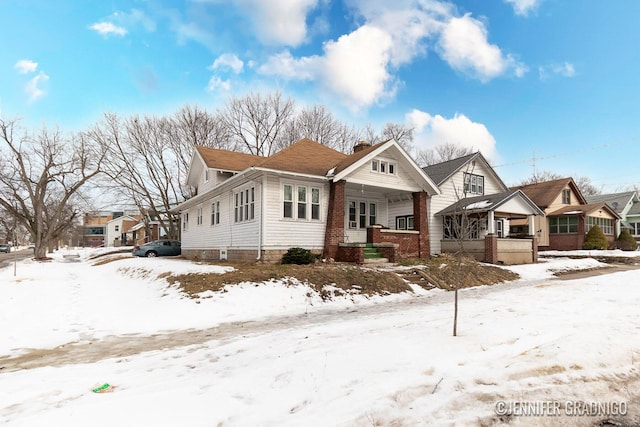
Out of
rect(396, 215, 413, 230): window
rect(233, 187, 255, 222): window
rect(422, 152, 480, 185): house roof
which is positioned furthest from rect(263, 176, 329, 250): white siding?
rect(422, 152, 480, 185): house roof

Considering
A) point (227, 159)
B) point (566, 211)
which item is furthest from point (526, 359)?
point (566, 211)

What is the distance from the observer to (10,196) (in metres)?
30.4

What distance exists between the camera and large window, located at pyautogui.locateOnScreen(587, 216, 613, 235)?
29.9m

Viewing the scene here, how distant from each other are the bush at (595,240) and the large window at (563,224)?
1174mm

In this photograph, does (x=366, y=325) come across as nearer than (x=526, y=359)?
No

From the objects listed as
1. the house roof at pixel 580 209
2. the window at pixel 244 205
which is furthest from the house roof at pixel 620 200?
the window at pixel 244 205

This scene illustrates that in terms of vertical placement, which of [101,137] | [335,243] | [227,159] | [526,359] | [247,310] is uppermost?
[101,137]

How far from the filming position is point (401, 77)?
2230 centimetres

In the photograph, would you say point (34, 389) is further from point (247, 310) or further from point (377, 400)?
point (247, 310)

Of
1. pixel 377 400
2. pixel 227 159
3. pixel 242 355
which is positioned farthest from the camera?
pixel 227 159

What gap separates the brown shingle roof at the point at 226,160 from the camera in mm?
20484

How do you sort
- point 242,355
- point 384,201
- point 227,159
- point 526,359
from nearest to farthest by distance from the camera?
1. point 526,359
2. point 242,355
3. point 384,201
4. point 227,159

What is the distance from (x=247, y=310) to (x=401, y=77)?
18.4 meters

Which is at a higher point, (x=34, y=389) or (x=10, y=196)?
(x=10, y=196)
